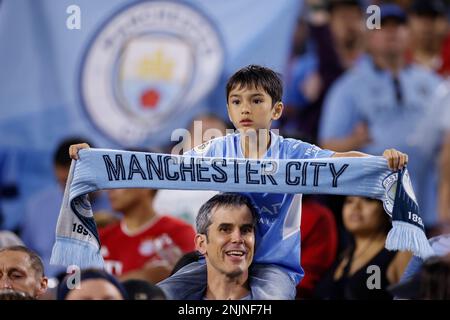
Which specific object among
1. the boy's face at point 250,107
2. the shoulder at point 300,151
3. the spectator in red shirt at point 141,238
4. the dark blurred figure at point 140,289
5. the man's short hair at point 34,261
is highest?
the boy's face at point 250,107

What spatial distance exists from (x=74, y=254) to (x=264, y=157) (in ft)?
3.66

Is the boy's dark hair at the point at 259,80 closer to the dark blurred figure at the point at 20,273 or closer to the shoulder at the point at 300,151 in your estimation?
the shoulder at the point at 300,151

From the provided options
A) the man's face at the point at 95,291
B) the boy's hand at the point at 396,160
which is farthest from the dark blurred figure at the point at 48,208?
the boy's hand at the point at 396,160

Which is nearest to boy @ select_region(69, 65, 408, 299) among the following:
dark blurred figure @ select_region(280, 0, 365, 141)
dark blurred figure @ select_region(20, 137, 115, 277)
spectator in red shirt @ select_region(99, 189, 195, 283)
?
spectator in red shirt @ select_region(99, 189, 195, 283)

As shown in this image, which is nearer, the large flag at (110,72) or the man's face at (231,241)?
the man's face at (231,241)

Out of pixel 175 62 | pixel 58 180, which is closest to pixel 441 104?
pixel 175 62

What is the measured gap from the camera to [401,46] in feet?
33.6

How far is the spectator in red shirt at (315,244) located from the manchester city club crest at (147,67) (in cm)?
204

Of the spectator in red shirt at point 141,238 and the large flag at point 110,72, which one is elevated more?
the large flag at point 110,72

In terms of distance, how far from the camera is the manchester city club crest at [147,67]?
10273mm

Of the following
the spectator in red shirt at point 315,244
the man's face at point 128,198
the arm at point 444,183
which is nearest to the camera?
the spectator in red shirt at point 315,244

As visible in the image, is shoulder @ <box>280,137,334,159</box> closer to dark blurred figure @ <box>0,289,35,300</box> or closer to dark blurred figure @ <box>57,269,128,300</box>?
dark blurred figure @ <box>57,269,128,300</box>

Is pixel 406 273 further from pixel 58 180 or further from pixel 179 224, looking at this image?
pixel 58 180

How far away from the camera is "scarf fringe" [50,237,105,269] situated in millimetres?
6496
